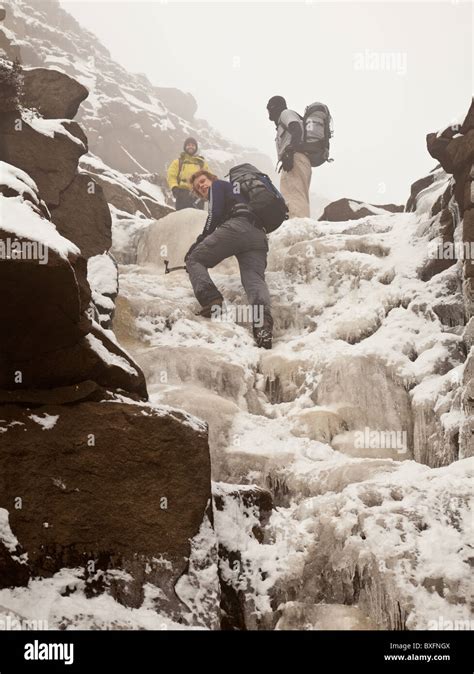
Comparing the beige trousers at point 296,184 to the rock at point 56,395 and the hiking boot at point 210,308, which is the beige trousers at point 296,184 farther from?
the rock at point 56,395

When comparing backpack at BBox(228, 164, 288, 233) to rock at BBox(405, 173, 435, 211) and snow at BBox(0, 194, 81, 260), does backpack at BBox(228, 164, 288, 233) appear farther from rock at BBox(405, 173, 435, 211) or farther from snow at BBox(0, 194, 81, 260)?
snow at BBox(0, 194, 81, 260)

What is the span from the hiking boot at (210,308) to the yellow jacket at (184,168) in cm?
646

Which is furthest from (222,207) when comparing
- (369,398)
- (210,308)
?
Answer: (369,398)

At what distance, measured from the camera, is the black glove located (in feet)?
47.5

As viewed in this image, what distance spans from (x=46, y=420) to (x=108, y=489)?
583 millimetres

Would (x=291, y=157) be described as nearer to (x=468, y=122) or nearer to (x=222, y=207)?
(x=222, y=207)

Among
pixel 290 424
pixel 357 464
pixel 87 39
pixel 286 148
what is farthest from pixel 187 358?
pixel 87 39

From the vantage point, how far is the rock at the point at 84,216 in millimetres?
8648

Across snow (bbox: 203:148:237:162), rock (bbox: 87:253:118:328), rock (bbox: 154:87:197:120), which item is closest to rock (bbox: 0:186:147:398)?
rock (bbox: 87:253:118:328)

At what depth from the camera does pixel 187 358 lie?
8.02 metres
